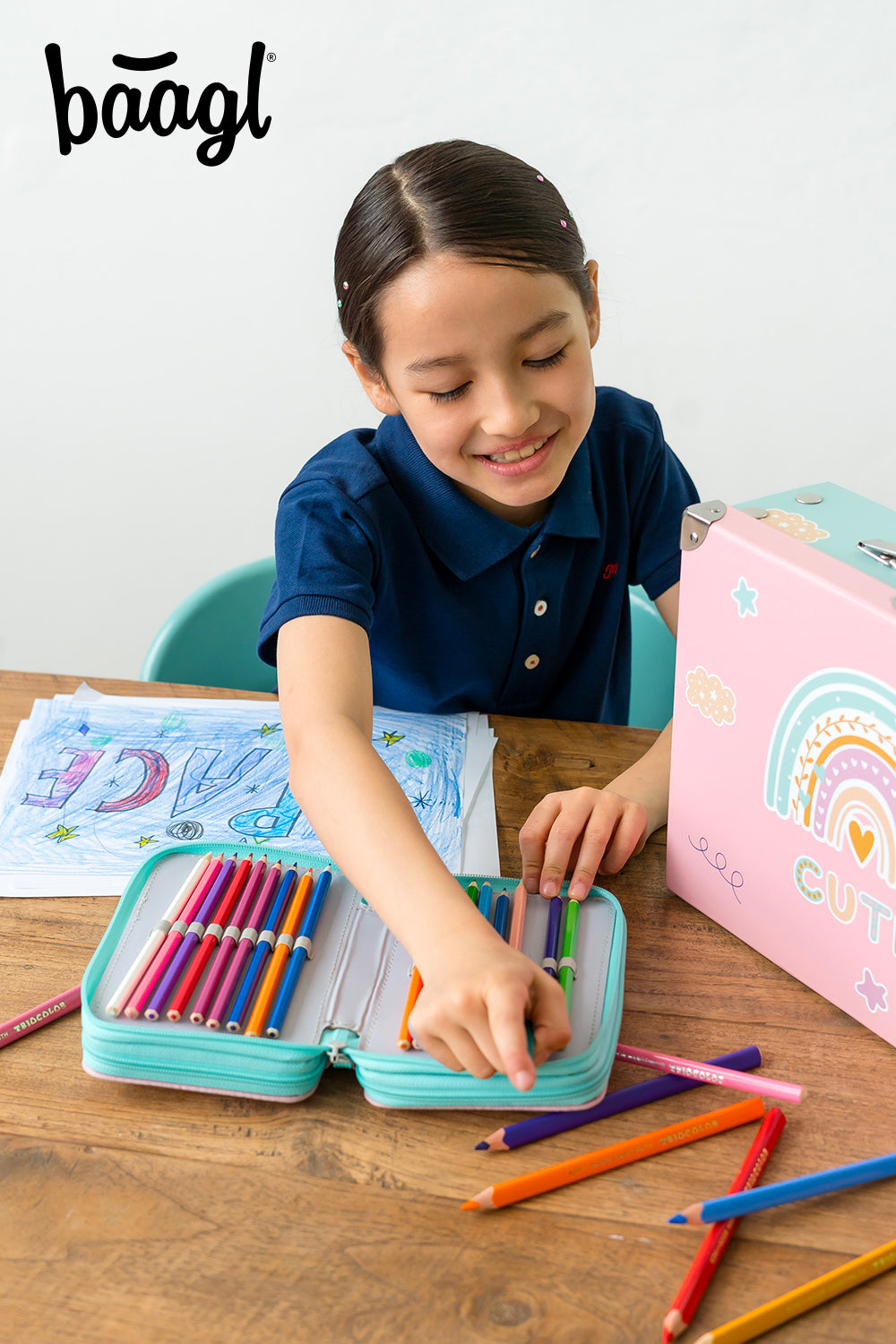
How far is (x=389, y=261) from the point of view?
75cm

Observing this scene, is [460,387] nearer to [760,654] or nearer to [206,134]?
[760,654]

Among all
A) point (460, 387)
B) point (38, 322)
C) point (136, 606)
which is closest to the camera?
point (460, 387)

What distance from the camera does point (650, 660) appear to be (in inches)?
44.5

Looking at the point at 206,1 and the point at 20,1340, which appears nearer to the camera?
the point at 20,1340

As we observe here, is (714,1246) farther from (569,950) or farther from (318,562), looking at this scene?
(318,562)

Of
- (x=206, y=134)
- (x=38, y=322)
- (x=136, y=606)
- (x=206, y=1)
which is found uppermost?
(x=206, y=1)

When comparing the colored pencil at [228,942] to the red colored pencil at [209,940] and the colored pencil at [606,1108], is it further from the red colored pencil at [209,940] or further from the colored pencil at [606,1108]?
the colored pencil at [606,1108]

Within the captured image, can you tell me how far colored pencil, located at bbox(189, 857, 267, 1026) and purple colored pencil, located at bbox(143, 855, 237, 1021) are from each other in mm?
13

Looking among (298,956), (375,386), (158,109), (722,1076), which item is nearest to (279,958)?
(298,956)

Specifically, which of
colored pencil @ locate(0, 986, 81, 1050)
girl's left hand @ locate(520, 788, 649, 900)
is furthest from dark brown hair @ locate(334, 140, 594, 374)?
colored pencil @ locate(0, 986, 81, 1050)

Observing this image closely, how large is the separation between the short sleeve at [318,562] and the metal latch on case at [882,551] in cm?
39

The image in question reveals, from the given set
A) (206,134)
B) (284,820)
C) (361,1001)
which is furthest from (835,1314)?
(206,134)

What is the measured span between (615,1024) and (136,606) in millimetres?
1822

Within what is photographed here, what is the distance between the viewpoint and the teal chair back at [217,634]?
1084 mm
